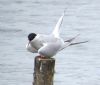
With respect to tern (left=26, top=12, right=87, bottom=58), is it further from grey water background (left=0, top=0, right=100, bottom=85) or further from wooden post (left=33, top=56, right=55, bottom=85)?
grey water background (left=0, top=0, right=100, bottom=85)

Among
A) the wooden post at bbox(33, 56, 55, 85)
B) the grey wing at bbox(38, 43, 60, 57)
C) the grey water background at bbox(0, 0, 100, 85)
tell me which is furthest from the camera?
the grey water background at bbox(0, 0, 100, 85)

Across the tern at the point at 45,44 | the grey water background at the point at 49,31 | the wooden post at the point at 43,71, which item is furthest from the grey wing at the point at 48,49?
the grey water background at the point at 49,31

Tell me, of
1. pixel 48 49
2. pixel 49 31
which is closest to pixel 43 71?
pixel 48 49

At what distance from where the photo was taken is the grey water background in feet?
40.3

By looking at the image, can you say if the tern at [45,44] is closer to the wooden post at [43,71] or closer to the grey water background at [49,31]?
the wooden post at [43,71]

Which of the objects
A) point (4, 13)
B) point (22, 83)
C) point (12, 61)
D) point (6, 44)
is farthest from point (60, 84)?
point (4, 13)

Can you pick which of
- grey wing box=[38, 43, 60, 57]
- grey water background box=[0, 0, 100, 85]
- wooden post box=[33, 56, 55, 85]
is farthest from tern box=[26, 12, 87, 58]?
grey water background box=[0, 0, 100, 85]

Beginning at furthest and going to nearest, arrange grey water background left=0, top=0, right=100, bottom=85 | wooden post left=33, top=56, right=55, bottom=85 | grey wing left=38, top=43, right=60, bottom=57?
1. grey water background left=0, top=0, right=100, bottom=85
2. grey wing left=38, top=43, right=60, bottom=57
3. wooden post left=33, top=56, right=55, bottom=85

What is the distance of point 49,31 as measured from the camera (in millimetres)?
15445

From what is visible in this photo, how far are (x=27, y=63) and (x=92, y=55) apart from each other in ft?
4.93

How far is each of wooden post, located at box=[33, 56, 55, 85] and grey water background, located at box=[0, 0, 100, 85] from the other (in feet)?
14.7

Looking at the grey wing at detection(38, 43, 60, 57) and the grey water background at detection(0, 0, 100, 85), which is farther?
the grey water background at detection(0, 0, 100, 85)

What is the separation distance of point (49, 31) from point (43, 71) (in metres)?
8.13

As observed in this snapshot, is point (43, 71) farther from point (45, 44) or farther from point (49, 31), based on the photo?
point (49, 31)
